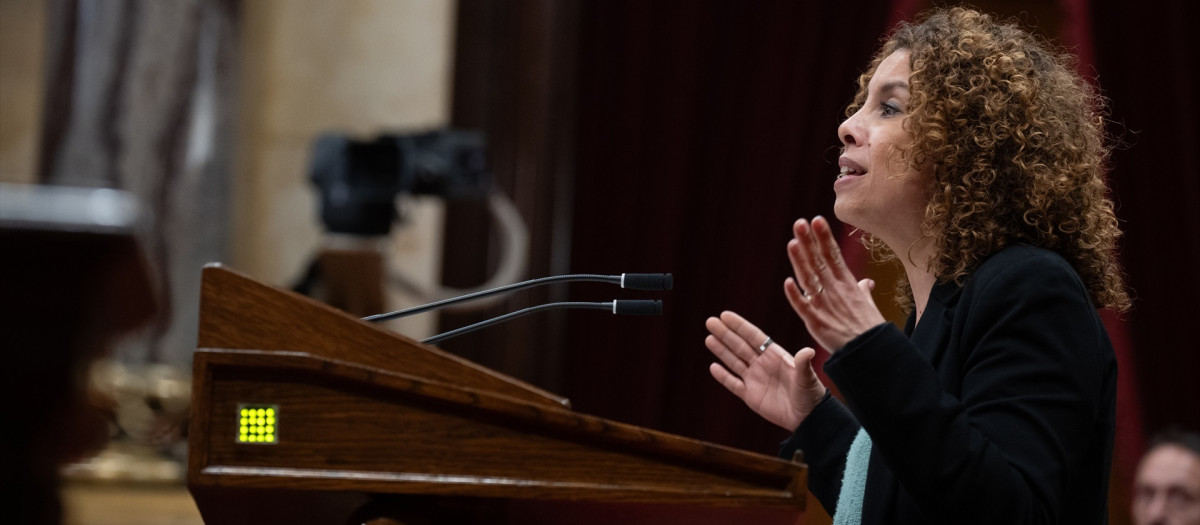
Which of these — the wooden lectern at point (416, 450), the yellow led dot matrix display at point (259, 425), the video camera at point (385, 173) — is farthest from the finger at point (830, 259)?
the video camera at point (385, 173)

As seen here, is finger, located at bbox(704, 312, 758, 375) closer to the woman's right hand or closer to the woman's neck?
the woman's right hand

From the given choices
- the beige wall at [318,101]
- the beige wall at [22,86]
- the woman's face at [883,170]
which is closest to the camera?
the woman's face at [883,170]

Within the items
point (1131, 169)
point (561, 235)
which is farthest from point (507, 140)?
point (1131, 169)

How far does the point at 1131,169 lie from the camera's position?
3.51 meters

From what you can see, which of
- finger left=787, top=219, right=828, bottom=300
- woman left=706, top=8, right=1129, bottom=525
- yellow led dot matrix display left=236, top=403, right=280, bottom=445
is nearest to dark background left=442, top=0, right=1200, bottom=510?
woman left=706, top=8, right=1129, bottom=525

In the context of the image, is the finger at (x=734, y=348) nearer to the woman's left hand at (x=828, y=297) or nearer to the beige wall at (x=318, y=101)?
the woman's left hand at (x=828, y=297)

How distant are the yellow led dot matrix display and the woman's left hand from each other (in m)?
0.51

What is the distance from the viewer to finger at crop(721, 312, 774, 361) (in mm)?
1608

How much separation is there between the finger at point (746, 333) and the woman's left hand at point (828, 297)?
375 millimetres

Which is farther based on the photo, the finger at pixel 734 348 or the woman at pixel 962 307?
the finger at pixel 734 348

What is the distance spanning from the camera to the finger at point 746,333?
1.61 metres

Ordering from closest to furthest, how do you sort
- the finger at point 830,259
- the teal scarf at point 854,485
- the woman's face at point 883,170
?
the finger at point 830,259
the teal scarf at point 854,485
the woman's face at point 883,170

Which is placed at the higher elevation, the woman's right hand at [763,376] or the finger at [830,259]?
the finger at [830,259]

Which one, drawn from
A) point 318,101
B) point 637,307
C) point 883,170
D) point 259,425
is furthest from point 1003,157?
point 318,101
